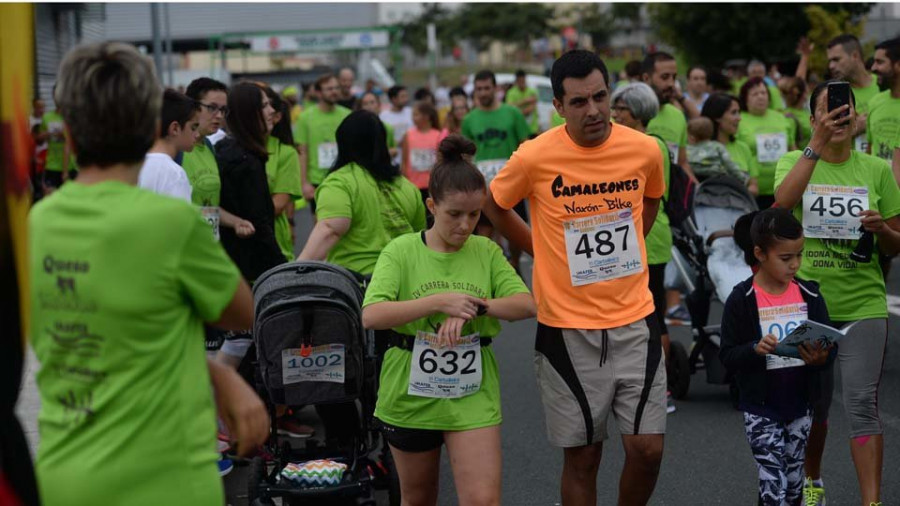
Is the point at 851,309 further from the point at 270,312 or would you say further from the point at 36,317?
the point at 36,317

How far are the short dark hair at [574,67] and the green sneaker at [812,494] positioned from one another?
2.19 m

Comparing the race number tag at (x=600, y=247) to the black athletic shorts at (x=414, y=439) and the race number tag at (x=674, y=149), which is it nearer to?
the black athletic shorts at (x=414, y=439)

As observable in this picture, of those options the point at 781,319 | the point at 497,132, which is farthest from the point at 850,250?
the point at 497,132

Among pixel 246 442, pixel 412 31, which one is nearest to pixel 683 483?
pixel 246 442

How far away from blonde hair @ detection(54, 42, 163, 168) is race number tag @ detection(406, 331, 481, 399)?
201 cm

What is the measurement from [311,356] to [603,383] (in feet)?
4.27

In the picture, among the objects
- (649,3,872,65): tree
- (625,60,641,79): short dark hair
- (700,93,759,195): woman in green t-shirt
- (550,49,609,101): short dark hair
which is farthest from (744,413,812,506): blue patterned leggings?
(649,3,872,65): tree

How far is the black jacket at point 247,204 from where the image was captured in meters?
7.00

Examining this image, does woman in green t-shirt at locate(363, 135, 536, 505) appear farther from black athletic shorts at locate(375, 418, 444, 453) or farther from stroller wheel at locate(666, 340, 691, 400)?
stroller wheel at locate(666, 340, 691, 400)

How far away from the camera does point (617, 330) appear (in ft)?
15.9

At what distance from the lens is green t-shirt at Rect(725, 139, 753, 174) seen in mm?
10047

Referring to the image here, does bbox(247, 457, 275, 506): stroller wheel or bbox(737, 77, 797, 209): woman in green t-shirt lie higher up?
bbox(737, 77, 797, 209): woman in green t-shirt

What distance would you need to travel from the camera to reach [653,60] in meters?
9.98

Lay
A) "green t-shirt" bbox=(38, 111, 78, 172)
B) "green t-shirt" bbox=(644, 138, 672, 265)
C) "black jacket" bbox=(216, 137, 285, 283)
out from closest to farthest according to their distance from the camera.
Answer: "black jacket" bbox=(216, 137, 285, 283)
"green t-shirt" bbox=(644, 138, 672, 265)
"green t-shirt" bbox=(38, 111, 78, 172)
